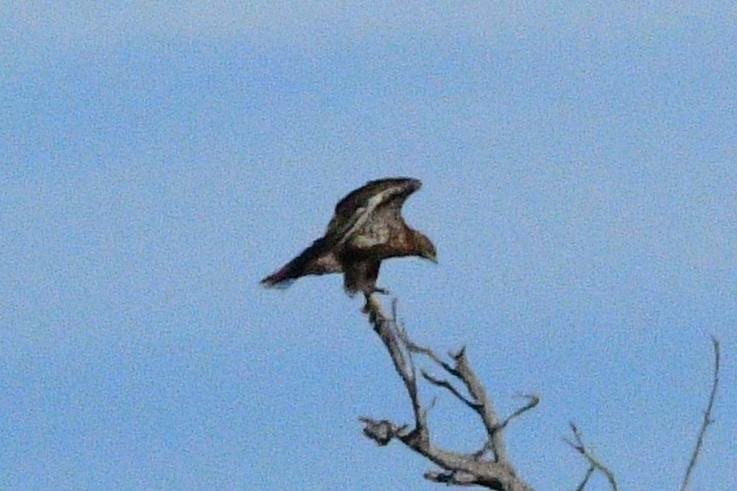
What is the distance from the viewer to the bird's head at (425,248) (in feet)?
45.9

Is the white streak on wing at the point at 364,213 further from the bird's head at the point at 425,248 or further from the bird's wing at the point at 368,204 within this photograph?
the bird's head at the point at 425,248

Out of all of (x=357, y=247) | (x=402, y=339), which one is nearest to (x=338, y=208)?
(x=357, y=247)

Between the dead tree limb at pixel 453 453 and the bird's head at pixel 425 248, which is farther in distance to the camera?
the bird's head at pixel 425 248

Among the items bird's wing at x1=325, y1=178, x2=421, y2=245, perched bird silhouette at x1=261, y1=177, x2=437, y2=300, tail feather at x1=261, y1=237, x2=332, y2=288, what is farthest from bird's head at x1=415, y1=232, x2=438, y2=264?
tail feather at x1=261, y1=237, x2=332, y2=288

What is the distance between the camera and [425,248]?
46.6 ft

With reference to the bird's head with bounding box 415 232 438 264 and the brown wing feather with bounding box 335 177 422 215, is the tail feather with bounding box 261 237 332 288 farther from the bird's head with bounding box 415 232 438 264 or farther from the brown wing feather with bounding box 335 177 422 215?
the bird's head with bounding box 415 232 438 264

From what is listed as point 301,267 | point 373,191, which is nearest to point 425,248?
point 373,191

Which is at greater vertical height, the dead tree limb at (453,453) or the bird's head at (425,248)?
the bird's head at (425,248)

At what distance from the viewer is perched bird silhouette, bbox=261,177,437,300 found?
483 inches

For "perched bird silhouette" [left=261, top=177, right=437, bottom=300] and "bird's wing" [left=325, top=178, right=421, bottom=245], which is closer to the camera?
"perched bird silhouette" [left=261, top=177, right=437, bottom=300]

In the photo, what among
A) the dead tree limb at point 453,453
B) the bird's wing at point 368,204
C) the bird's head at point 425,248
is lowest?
the dead tree limb at point 453,453

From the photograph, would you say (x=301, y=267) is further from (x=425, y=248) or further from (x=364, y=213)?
(x=425, y=248)

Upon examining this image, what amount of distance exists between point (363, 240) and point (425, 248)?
4.44 feet

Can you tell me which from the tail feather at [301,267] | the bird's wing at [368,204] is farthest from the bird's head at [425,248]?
the tail feather at [301,267]
